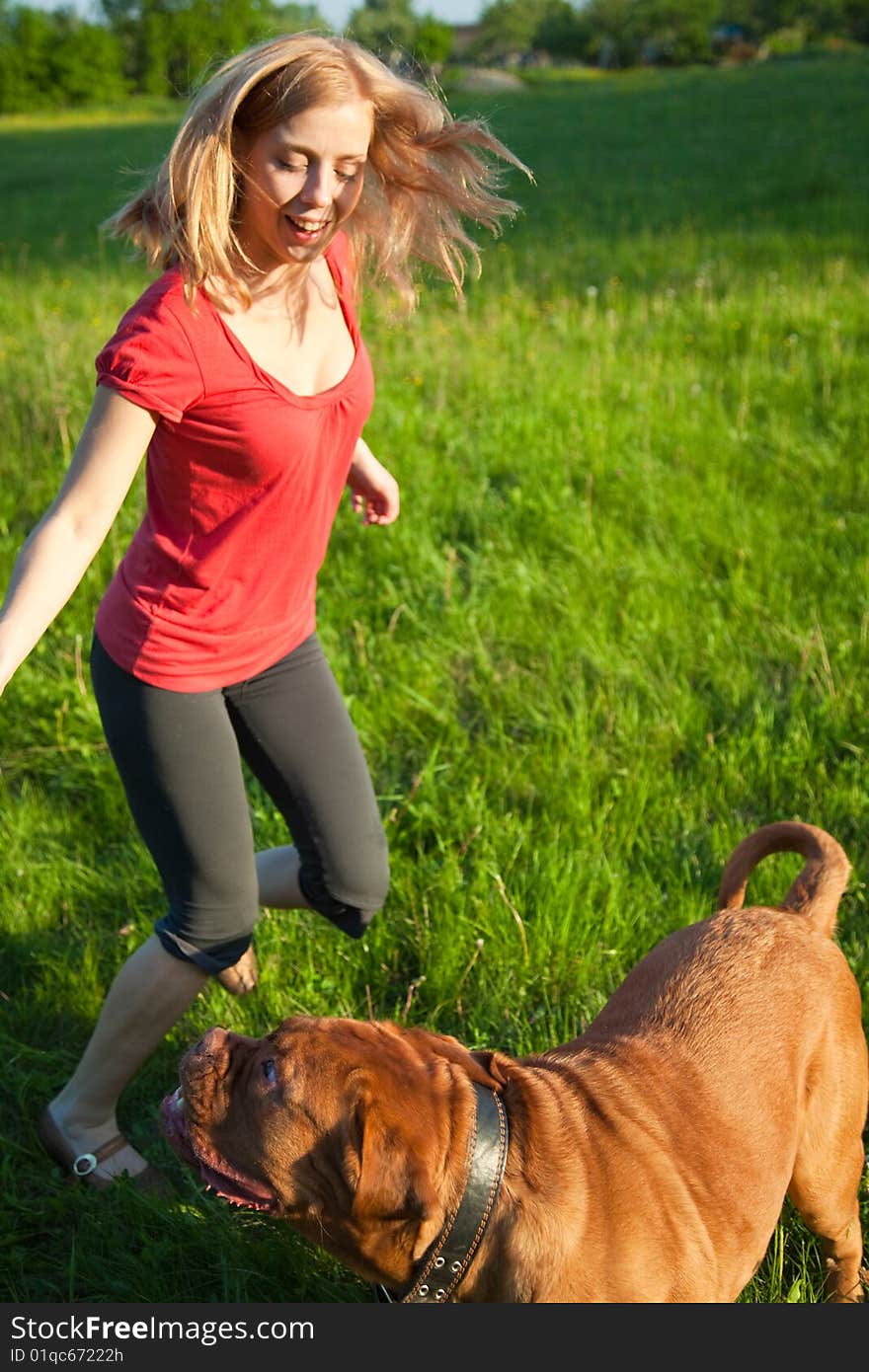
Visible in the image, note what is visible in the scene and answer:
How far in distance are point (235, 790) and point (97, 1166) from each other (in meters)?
1.03

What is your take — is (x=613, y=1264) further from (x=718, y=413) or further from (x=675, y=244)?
(x=675, y=244)

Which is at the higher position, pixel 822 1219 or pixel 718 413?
pixel 718 413

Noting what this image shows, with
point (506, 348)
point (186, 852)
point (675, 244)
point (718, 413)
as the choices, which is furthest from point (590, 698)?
point (675, 244)

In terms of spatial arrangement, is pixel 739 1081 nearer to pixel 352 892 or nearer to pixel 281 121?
pixel 352 892

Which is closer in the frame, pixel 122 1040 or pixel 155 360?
pixel 155 360

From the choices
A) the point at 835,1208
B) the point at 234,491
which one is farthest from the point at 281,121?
the point at 835,1208

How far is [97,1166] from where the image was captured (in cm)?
298

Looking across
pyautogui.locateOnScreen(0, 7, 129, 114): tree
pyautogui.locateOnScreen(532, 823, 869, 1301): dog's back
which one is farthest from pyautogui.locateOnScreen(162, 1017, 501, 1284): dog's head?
pyautogui.locateOnScreen(0, 7, 129, 114): tree

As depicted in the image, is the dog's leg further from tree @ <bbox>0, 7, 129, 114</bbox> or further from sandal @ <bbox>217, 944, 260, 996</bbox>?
tree @ <bbox>0, 7, 129, 114</bbox>

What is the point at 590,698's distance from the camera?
4520mm

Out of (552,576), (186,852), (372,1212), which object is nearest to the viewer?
(372,1212)

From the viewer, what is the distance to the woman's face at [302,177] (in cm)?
258

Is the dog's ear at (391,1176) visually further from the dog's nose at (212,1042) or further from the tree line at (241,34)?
the tree line at (241,34)

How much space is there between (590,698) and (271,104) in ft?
8.25
